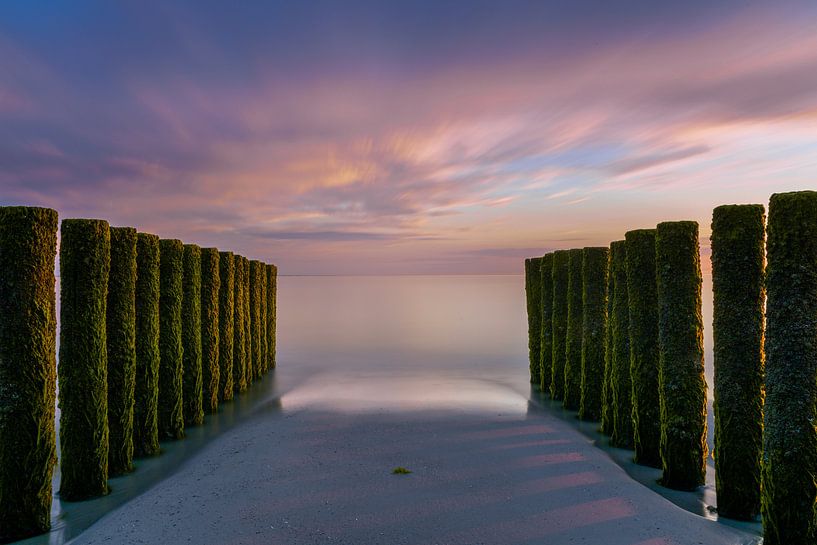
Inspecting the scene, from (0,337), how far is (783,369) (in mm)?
9110

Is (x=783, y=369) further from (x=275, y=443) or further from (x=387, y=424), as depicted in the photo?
(x=275, y=443)

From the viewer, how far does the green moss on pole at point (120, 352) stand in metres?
8.11

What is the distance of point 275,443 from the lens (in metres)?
9.71

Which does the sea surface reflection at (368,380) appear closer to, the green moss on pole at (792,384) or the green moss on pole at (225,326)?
the green moss on pole at (225,326)

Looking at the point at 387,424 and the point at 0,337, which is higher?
the point at 0,337

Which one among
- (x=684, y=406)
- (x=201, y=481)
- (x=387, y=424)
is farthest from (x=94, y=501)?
(x=684, y=406)

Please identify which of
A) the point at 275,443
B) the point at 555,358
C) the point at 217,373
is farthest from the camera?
the point at 555,358

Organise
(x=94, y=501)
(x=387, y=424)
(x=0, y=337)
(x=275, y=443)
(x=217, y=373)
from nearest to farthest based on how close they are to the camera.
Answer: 1. (x=0, y=337)
2. (x=94, y=501)
3. (x=275, y=443)
4. (x=387, y=424)
5. (x=217, y=373)

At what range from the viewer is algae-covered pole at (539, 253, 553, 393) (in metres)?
14.8

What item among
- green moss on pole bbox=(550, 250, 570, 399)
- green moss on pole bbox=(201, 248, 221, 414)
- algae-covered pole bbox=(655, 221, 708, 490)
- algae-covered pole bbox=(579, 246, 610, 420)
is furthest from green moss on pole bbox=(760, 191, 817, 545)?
green moss on pole bbox=(201, 248, 221, 414)

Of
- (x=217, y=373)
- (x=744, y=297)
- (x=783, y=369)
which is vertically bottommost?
(x=217, y=373)

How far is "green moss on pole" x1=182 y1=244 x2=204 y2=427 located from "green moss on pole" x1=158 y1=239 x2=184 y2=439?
61cm

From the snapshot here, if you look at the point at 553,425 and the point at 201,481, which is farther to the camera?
the point at 553,425

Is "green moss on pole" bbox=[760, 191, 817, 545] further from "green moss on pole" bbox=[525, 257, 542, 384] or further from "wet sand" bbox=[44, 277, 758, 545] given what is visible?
"green moss on pole" bbox=[525, 257, 542, 384]
